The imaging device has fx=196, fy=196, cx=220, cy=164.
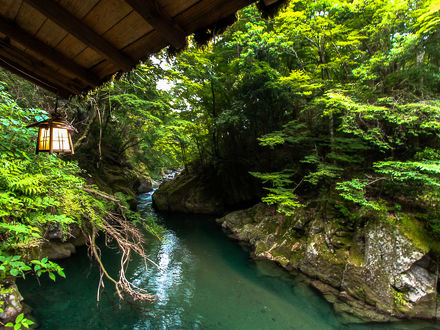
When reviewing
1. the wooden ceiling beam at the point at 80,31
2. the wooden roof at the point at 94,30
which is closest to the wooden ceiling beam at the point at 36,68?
the wooden roof at the point at 94,30

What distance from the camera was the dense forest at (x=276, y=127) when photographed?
118 inches

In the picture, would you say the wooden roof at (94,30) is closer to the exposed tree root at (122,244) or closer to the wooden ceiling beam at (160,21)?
the wooden ceiling beam at (160,21)

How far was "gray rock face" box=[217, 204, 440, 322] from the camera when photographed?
4.94m

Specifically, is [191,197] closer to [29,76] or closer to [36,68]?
[29,76]

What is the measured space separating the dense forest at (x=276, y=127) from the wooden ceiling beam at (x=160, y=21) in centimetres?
22

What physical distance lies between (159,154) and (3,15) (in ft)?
35.0

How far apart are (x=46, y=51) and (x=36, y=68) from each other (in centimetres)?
47

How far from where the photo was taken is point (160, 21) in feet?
4.50

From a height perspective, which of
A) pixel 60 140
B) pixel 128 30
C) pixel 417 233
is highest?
pixel 128 30

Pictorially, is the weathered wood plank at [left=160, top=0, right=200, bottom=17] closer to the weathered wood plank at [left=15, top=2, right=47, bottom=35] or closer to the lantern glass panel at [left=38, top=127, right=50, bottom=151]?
the weathered wood plank at [left=15, top=2, right=47, bottom=35]

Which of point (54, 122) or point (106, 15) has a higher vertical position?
point (106, 15)

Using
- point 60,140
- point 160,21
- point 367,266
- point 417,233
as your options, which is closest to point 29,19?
point 160,21

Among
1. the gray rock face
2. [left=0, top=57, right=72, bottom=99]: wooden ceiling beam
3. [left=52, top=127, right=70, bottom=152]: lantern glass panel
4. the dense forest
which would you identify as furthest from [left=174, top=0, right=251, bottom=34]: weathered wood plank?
the gray rock face

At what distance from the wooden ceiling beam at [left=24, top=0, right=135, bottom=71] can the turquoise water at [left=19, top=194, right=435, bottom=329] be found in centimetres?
518
